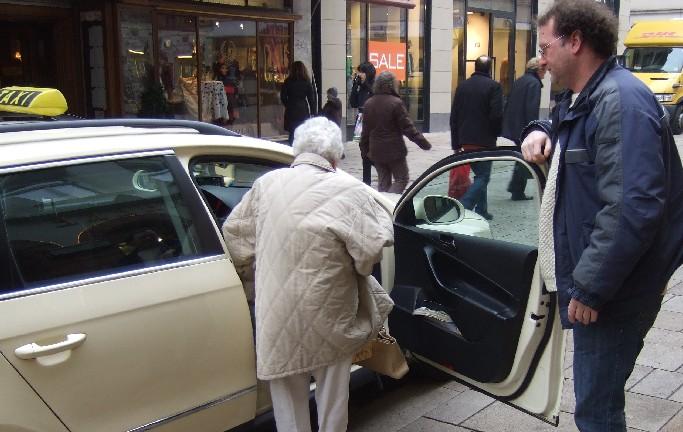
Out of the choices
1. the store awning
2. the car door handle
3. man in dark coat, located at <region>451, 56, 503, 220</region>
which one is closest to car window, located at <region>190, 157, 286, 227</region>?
the car door handle

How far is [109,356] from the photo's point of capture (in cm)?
260

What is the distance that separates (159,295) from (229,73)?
11.1m

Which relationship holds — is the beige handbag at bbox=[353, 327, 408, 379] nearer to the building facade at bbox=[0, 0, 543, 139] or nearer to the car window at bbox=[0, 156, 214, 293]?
the car window at bbox=[0, 156, 214, 293]

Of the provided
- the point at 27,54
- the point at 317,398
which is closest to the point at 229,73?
the point at 27,54

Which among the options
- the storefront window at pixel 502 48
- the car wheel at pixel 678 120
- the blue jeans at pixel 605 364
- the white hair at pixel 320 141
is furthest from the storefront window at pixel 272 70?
the blue jeans at pixel 605 364

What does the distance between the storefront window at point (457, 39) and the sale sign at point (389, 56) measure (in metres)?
2.18

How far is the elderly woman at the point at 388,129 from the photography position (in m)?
8.17

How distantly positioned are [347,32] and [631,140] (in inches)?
559

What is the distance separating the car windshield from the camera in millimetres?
19953

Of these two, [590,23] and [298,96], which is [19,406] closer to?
[590,23]

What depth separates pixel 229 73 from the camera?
13406 mm

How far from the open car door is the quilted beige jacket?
0.61 meters

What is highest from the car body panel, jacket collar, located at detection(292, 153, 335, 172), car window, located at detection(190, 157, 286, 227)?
jacket collar, located at detection(292, 153, 335, 172)

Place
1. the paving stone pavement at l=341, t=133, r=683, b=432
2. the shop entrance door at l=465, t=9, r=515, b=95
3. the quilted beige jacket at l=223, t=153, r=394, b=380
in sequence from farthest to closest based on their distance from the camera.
Answer: the shop entrance door at l=465, t=9, r=515, b=95, the paving stone pavement at l=341, t=133, r=683, b=432, the quilted beige jacket at l=223, t=153, r=394, b=380
